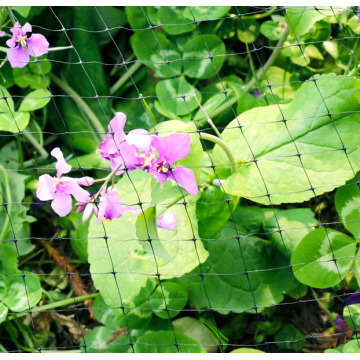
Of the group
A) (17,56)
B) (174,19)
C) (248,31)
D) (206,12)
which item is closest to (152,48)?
(174,19)

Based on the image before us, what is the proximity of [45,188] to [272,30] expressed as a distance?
3.39ft

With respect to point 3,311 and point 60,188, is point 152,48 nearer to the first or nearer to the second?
point 60,188

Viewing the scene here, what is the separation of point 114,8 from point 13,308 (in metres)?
1.13

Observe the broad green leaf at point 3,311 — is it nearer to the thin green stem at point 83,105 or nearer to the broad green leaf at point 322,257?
the thin green stem at point 83,105

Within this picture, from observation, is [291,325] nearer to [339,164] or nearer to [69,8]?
[339,164]

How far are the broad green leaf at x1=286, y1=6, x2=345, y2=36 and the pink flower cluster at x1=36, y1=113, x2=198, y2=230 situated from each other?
55 cm

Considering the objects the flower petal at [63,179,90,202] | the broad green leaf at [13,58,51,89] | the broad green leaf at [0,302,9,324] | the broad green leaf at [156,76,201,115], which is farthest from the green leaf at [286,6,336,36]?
A: the broad green leaf at [0,302,9,324]

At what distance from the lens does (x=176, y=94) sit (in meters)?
1.70

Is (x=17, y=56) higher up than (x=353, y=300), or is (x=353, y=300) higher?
(x=17, y=56)

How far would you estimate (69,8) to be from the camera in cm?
181

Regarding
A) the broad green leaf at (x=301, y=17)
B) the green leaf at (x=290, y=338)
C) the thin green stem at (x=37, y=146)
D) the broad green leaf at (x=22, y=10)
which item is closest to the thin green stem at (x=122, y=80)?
the thin green stem at (x=37, y=146)

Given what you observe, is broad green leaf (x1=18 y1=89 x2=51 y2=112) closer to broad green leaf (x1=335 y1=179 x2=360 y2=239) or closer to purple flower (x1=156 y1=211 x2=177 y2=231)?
purple flower (x1=156 y1=211 x2=177 y2=231)

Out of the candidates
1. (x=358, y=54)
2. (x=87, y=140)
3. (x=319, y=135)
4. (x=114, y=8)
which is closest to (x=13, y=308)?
(x=87, y=140)

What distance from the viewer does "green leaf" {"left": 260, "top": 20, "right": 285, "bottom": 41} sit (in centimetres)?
171
